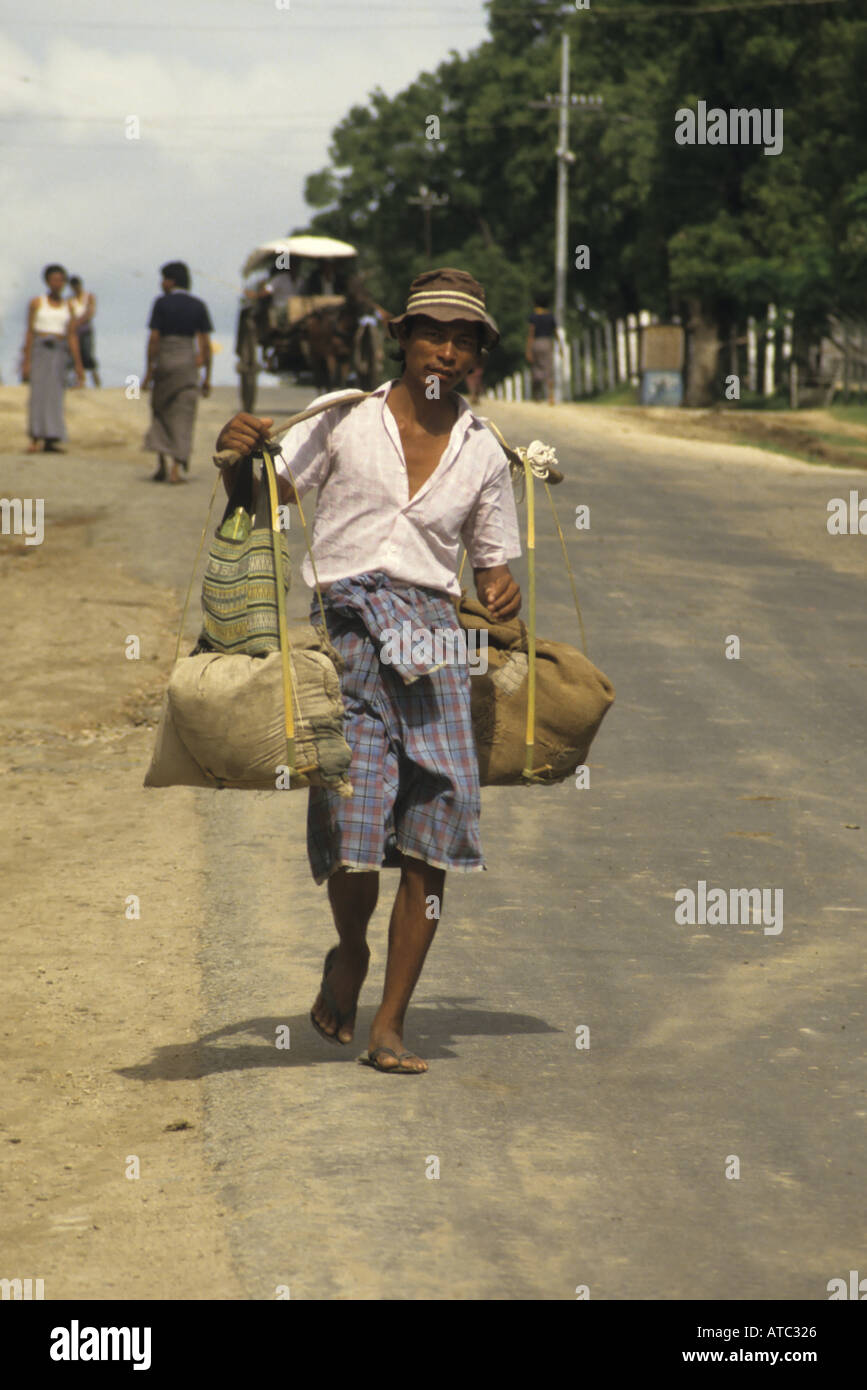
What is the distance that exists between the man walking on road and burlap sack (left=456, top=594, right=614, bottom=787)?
0.14 metres

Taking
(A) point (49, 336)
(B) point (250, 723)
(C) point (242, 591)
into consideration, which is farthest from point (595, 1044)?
(A) point (49, 336)

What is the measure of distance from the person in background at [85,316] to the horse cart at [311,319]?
1995 mm

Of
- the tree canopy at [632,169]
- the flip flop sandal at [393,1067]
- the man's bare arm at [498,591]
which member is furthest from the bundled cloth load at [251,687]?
Answer: the tree canopy at [632,169]

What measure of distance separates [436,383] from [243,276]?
2108 centimetres

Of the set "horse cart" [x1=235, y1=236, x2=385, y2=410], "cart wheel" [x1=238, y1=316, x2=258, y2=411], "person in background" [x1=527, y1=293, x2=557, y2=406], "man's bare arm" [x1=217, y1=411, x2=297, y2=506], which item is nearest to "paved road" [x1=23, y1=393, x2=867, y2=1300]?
"man's bare arm" [x1=217, y1=411, x2=297, y2=506]

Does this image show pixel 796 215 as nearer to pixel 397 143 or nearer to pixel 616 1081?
pixel 397 143

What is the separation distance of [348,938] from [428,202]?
2228 inches

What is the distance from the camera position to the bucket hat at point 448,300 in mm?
4840

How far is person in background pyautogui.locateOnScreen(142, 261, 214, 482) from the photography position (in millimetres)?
17281

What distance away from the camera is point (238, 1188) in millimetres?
4191

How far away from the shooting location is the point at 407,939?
4820 millimetres

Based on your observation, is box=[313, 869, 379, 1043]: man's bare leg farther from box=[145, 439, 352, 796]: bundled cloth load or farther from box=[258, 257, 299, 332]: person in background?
box=[258, 257, 299, 332]: person in background

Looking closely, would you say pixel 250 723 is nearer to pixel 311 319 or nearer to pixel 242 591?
pixel 242 591

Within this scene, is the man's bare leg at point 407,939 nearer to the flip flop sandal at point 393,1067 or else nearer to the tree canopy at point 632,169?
the flip flop sandal at point 393,1067
